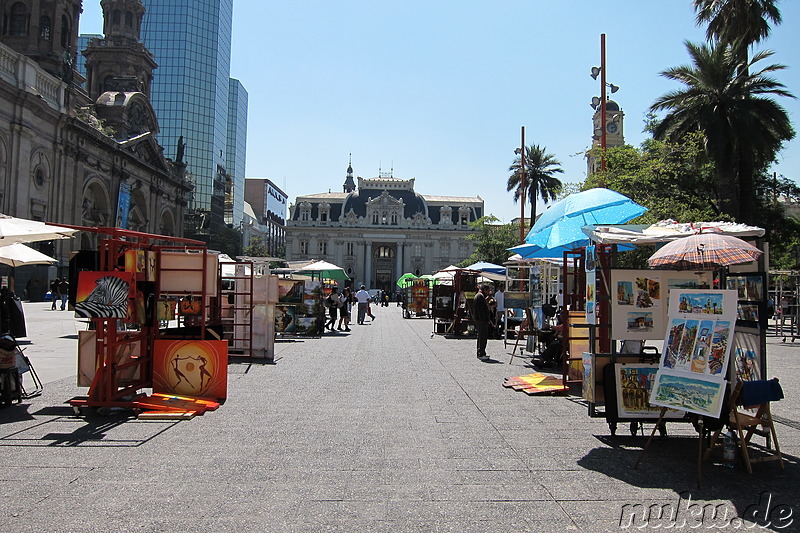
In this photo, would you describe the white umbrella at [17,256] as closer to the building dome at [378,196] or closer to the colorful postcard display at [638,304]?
the colorful postcard display at [638,304]

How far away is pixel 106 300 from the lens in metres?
7.93

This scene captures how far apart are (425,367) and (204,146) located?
10522cm

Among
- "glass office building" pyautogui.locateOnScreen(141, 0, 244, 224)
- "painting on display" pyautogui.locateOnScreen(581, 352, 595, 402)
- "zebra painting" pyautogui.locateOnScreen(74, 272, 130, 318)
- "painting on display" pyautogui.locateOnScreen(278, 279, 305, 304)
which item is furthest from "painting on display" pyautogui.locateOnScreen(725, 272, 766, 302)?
"glass office building" pyautogui.locateOnScreen(141, 0, 244, 224)

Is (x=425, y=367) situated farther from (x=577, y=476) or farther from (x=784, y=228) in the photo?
(x=784, y=228)

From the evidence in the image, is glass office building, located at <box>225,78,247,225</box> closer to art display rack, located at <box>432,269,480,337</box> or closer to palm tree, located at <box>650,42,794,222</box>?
art display rack, located at <box>432,269,480,337</box>

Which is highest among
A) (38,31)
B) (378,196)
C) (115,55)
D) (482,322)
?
(115,55)

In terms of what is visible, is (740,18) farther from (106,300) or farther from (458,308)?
(106,300)

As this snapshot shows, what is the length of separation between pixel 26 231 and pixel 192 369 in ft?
9.32

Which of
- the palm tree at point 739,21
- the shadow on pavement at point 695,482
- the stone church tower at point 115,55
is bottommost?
the shadow on pavement at point 695,482

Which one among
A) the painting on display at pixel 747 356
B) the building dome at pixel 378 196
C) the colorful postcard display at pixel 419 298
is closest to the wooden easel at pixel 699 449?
the painting on display at pixel 747 356

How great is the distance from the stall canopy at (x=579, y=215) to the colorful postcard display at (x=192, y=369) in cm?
561

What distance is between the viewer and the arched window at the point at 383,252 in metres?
104

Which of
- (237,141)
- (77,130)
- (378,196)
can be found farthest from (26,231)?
(237,141)

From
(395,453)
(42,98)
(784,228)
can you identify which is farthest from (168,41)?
(395,453)
